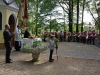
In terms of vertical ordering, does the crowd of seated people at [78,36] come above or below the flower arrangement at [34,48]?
above

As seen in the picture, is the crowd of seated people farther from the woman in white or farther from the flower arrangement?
the flower arrangement

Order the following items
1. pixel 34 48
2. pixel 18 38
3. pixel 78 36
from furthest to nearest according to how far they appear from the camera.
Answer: pixel 78 36 → pixel 18 38 → pixel 34 48

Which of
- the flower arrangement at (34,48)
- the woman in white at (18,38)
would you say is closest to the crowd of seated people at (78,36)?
the woman in white at (18,38)

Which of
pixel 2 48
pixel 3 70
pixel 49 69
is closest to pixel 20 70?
pixel 3 70

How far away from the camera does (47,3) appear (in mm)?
28641

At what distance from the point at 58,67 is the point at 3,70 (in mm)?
Answer: 2480

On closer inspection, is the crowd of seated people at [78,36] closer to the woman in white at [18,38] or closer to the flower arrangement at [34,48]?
the woman in white at [18,38]

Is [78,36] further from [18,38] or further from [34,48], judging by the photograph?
[34,48]

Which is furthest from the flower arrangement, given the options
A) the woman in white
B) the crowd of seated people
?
the crowd of seated people

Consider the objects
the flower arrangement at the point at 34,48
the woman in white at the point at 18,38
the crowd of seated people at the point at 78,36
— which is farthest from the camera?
the crowd of seated people at the point at 78,36

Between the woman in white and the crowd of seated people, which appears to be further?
the crowd of seated people

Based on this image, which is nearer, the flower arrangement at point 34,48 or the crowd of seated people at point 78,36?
the flower arrangement at point 34,48

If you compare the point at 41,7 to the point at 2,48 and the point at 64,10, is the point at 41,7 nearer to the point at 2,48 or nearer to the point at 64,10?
the point at 64,10

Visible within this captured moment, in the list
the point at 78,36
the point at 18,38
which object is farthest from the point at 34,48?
the point at 78,36
